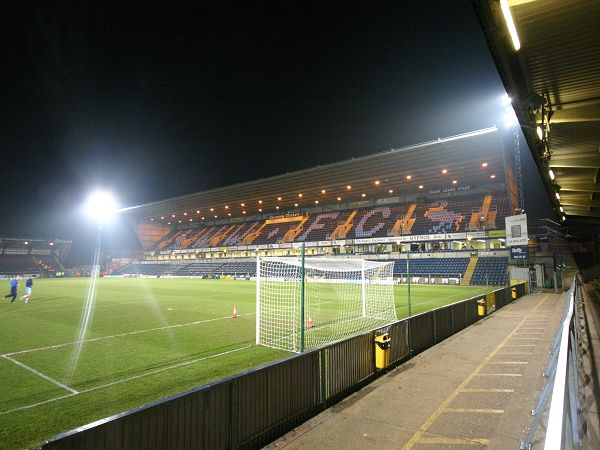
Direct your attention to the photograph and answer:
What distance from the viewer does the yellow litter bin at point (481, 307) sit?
1437cm

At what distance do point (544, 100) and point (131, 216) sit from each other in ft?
254

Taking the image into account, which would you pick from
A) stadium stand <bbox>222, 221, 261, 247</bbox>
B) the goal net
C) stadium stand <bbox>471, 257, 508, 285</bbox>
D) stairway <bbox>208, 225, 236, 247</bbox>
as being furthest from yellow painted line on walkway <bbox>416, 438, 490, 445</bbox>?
stairway <bbox>208, 225, 236, 247</bbox>

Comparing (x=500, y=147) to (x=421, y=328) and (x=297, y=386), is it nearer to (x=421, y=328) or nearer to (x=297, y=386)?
(x=421, y=328)

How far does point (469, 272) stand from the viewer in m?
36.4

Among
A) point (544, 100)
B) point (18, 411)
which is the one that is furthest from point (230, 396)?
point (544, 100)

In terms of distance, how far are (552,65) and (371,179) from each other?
123 ft

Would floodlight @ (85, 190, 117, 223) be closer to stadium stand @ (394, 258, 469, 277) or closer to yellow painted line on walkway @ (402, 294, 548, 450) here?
stadium stand @ (394, 258, 469, 277)

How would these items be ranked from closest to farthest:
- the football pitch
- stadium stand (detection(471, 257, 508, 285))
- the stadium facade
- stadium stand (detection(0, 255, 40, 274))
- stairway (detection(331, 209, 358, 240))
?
1. the football pitch
2. stadium stand (detection(471, 257, 508, 285))
3. the stadium facade
4. stairway (detection(331, 209, 358, 240))
5. stadium stand (detection(0, 255, 40, 274))

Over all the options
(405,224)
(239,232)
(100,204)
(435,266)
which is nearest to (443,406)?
(435,266)

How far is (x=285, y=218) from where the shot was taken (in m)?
61.7

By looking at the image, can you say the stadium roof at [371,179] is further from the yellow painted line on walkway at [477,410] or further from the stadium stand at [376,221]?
the yellow painted line on walkway at [477,410]

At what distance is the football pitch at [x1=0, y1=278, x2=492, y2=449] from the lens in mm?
5961

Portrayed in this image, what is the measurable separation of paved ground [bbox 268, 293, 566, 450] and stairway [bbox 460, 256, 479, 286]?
27.5 metres

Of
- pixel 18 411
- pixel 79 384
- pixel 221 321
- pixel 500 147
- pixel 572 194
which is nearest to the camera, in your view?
pixel 18 411
